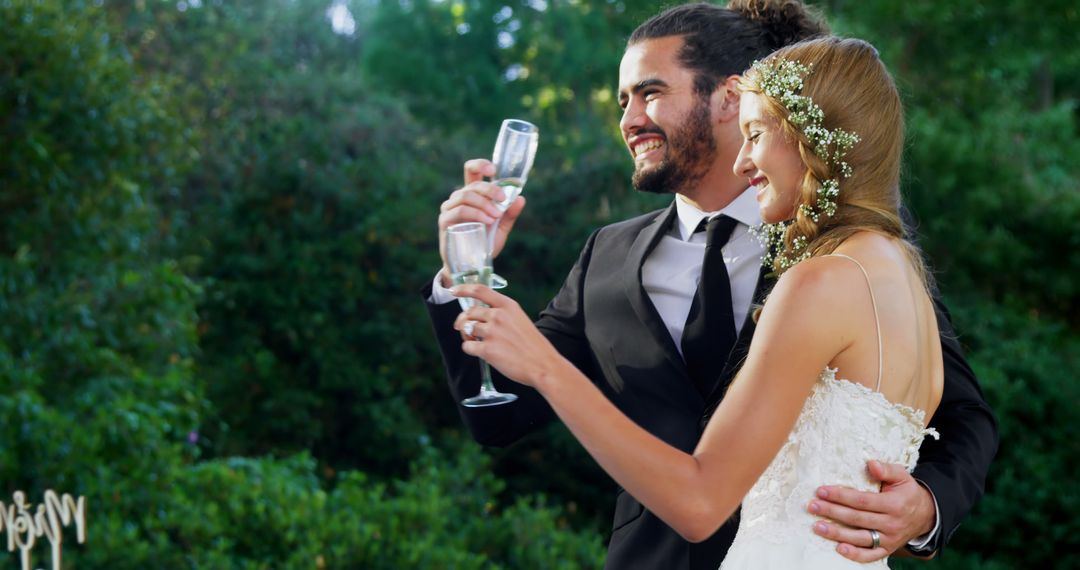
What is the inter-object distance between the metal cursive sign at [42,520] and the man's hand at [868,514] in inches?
138


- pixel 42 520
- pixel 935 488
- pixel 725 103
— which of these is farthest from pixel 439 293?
pixel 42 520

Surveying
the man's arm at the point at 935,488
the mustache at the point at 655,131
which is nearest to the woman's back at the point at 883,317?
the man's arm at the point at 935,488

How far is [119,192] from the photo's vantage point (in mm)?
6711

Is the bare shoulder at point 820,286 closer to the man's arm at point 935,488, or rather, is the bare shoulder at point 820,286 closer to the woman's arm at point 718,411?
the woman's arm at point 718,411

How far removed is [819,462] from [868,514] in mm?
136

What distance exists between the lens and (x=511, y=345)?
2145 mm

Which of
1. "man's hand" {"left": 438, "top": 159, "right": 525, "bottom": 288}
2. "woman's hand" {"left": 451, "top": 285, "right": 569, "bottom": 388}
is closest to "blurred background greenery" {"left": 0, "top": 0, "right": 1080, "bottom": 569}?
"man's hand" {"left": 438, "top": 159, "right": 525, "bottom": 288}

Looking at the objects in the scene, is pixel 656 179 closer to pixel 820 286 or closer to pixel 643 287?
pixel 643 287

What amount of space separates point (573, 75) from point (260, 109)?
17.3ft

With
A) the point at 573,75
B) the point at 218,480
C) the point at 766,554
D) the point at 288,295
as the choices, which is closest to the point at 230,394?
the point at 288,295

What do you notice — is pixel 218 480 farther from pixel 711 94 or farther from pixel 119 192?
pixel 711 94

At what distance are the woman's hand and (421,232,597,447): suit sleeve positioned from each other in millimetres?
805

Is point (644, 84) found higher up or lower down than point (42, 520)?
higher up

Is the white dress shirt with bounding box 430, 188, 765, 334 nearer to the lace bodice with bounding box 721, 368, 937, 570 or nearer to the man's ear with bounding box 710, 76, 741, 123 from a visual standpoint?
the man's ear with bounding box 710, 76, 741, 123
